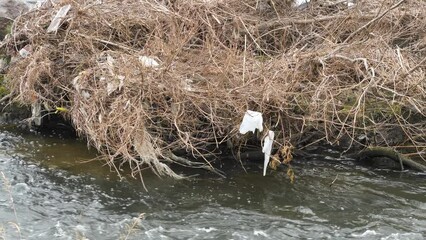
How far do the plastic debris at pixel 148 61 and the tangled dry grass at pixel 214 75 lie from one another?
87 millimetres

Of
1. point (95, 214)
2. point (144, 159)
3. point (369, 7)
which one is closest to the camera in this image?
point (95, 214)

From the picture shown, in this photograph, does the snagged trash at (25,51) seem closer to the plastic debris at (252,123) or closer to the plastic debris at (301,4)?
the plastic debris at (252,123)

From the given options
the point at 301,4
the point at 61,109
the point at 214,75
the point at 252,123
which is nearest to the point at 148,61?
the point at 214,75

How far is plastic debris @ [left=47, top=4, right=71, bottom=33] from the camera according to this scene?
6.75 metres

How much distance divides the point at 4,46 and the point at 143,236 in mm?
3917

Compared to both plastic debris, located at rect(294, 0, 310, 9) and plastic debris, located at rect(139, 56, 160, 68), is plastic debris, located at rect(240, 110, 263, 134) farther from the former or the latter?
plastic debris, located at rect(294, 0, 310, 9)

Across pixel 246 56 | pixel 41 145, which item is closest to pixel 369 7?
pixel 246 56

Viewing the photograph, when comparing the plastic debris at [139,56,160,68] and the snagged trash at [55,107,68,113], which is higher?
the plastic debris at [139,56,160,68]

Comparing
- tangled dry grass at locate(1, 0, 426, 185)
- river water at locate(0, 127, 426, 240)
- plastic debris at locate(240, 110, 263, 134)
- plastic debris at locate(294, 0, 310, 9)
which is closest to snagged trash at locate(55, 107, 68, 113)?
tangled dry grass at locate(1, 0, 426, 185)

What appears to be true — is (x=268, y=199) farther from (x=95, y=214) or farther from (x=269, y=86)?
(x=95, y=214)

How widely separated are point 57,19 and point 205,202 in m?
2.85

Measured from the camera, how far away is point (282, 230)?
191 inches

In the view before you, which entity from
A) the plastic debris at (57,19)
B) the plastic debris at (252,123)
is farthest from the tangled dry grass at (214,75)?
the plastic debris at (252,123)

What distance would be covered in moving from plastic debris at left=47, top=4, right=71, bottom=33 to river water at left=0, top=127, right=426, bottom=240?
4.37ft
